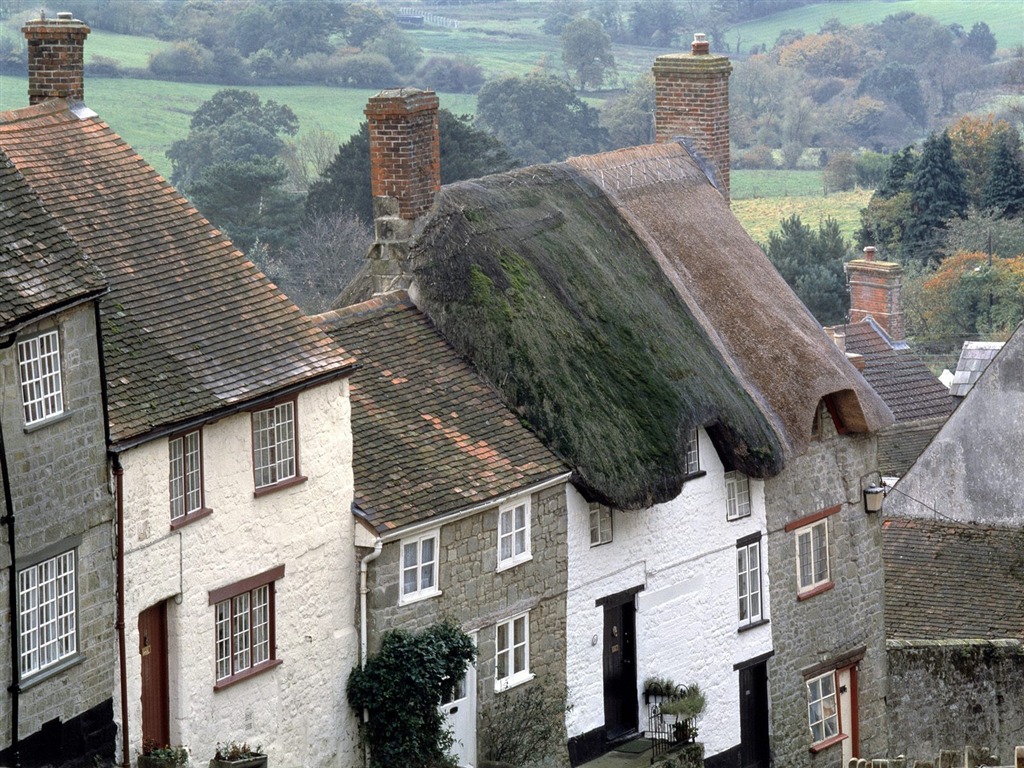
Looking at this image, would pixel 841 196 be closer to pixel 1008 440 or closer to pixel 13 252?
pixel 1008 440

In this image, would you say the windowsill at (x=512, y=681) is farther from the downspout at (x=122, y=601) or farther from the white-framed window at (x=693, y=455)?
the downspout at (x=122, y=601)

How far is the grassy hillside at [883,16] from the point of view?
167m

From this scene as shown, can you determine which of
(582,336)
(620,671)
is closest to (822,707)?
(620,671)

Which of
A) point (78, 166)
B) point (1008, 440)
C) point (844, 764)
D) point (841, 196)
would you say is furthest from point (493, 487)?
point (841, 196)

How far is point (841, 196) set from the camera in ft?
370

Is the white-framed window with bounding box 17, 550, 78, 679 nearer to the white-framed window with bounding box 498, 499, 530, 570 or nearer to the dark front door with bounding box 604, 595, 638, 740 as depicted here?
the white-framed window with bounding box 498, 499, 530, 570

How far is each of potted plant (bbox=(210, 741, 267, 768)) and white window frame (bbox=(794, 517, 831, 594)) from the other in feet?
34.2

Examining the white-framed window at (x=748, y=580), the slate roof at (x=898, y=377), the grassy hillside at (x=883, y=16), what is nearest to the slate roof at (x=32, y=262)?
the white-framed window at (x=748, y=580)

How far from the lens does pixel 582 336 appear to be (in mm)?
27219

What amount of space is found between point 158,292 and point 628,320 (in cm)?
817

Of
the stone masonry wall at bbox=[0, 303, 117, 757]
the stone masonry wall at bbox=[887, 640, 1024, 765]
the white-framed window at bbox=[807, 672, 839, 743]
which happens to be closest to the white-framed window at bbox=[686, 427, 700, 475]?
the white-framed window at bbox=[807, 672, 839, 743]

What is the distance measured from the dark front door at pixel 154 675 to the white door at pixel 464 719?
13.1 ft

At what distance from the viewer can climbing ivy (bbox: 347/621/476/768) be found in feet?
75.8

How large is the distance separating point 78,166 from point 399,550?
17.6ft
